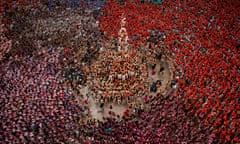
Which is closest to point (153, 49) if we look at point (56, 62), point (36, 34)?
point (56, 62)

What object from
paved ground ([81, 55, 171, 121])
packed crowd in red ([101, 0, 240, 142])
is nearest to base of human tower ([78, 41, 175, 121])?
paved ground ([81, 55, 171, 121])

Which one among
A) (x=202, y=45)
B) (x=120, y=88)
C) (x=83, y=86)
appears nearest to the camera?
(x=120, y=88)

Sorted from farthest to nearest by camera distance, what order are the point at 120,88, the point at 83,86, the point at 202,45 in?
the point at 202,45
the point at 83,86
the point at 120,88

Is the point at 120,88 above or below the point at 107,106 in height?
above

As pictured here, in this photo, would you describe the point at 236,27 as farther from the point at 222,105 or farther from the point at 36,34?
the point at 36,34

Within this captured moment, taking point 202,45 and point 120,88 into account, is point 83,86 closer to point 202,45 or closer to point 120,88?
point 120,88

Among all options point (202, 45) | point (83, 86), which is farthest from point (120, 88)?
point (202, 45)
